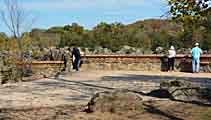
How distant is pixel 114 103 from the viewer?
1206 centimetres

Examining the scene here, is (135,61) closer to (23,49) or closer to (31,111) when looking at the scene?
(23,49)

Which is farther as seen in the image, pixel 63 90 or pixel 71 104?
pixel 63 90

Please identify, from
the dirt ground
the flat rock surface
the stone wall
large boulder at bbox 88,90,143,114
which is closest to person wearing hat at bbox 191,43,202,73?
the stone wall

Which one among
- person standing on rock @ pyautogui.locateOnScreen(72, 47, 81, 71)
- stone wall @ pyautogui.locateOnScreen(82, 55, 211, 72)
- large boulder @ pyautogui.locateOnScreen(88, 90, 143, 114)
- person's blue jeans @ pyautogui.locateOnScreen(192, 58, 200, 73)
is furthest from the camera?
stone wall @ pyautogui.locateOnScreen(82, 55, 211, 72)

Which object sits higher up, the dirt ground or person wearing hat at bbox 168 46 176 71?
person wearing hat at bbox 168 46 176 71

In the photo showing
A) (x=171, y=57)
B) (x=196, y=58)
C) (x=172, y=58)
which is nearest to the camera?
(x=196, y=58)

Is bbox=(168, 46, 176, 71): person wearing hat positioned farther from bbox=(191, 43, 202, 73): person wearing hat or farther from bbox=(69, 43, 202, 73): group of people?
bbox=(191, 43, 202, 73): person wearing hat

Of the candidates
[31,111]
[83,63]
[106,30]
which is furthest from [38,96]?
[106,30]

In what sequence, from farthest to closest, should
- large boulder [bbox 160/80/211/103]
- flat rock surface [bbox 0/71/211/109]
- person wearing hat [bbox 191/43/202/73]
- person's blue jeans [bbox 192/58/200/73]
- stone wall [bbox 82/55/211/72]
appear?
1. stone wall [bbox 82/55/211/72]
2. person's blue jeans [bbox 192/58/200/73]
3. person wearing hat [bbox 191/43/202/73]
4. flat rock surface [bbox 0/71/211/109]
5. large boulder [bbox 160/80/211/103]

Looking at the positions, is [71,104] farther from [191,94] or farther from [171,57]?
[171,57]


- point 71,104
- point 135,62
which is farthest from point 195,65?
point 71,104

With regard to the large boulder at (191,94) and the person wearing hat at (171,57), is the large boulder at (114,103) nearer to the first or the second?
the large boulder at (191,94)

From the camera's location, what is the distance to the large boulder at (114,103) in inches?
472

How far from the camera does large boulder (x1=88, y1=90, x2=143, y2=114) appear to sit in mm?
11984
